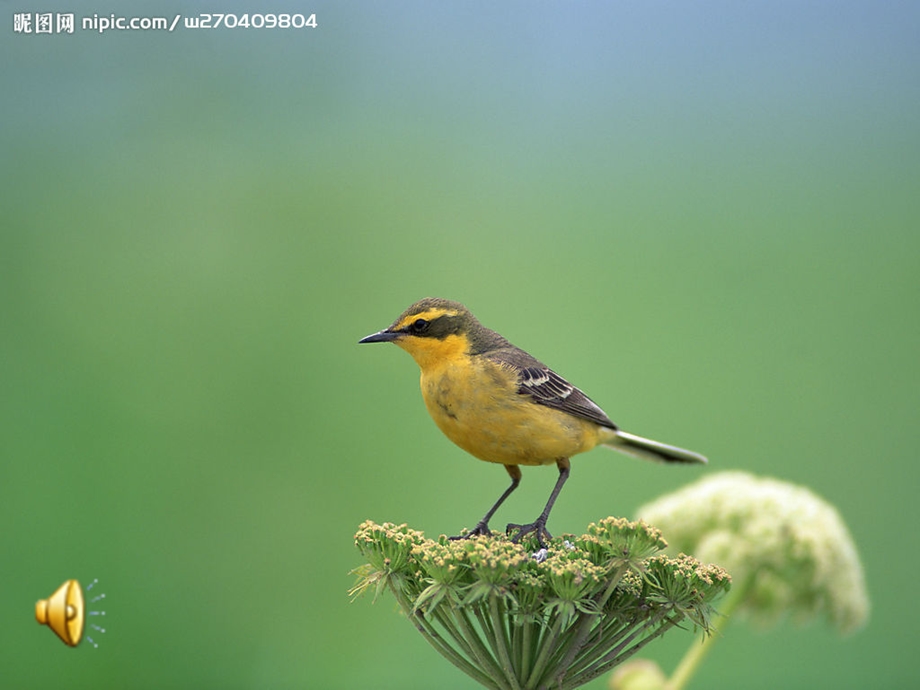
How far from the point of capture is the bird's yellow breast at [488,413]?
274 centimetres

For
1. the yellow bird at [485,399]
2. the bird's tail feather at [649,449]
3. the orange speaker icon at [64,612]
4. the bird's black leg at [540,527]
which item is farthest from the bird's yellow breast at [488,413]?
the orange speaker icon at [64,612]

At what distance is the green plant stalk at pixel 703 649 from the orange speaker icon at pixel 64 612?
2.29 metres

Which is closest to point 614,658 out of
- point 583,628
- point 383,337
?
point 583,628

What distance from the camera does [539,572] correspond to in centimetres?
210

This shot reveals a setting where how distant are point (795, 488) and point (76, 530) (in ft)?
13.8

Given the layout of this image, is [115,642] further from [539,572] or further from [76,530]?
[539,572]

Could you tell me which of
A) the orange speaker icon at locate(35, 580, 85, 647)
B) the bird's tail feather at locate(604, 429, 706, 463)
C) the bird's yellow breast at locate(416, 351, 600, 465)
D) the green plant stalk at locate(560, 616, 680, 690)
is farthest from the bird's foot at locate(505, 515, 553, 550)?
the orange speaker icon at locate(35, 580, 85, 647)

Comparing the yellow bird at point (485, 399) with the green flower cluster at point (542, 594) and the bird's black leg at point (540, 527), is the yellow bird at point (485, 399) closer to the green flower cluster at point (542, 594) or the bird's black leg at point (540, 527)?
the bird's black leg at point (540, 527)

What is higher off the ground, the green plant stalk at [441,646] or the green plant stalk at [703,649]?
the green plant stalk at [441,646]

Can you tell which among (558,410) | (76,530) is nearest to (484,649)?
(558,410)

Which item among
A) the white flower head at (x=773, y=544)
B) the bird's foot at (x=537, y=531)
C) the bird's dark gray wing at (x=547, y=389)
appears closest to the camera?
the bird's foot at (x=537, y=531)

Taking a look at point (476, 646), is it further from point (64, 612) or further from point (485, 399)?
point (64, 612)

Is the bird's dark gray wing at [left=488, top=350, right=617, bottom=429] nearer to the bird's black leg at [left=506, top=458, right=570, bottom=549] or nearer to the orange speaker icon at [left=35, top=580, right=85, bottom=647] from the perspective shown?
the bird's black leg at [left=506, top=458, right=570, bottom=549]

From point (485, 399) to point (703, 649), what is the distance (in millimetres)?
1023
